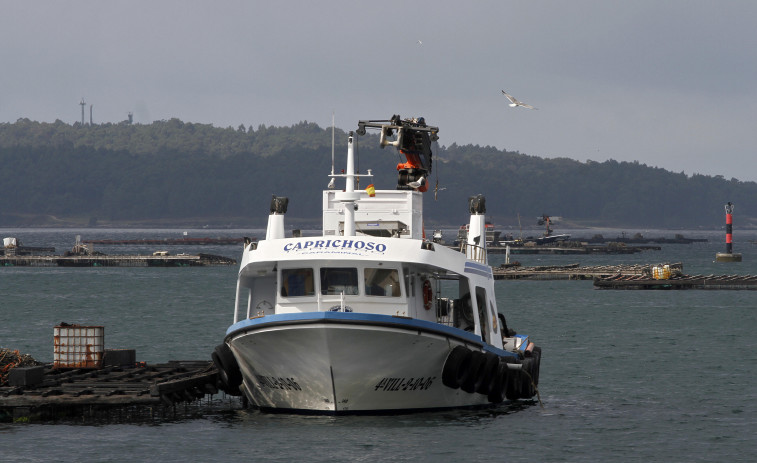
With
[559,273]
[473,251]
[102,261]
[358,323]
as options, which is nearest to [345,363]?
[358,323]

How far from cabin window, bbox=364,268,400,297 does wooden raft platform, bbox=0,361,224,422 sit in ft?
22.4

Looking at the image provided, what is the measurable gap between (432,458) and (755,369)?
26.7 m

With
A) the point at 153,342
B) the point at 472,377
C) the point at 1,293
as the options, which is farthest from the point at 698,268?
the point at 472,377

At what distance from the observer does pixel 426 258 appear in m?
33.8

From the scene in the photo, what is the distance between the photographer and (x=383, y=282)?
34031 mm

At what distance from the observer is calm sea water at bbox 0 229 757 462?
32781mm

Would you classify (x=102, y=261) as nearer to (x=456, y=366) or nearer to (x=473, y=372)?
(x=473, y=372)

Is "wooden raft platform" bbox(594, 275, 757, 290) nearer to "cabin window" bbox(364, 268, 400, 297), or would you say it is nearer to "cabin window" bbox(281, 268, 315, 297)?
"cabin window" bbox(364, 268, 400, 297)

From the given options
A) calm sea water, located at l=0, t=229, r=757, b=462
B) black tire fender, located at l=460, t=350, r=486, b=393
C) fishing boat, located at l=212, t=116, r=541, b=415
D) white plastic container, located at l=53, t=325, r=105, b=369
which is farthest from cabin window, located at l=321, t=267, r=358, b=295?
white plastic container, located at l=53, t=325, r=105, b=369

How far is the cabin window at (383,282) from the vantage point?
3394cm

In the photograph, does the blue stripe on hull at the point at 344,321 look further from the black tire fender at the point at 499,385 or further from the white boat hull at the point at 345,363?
the black tire fender at the point at 499,385

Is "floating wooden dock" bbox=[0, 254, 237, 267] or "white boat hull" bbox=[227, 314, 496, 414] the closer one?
"white boat hull" bbox=[227, 314, 496, 414]

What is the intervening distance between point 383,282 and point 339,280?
123cm

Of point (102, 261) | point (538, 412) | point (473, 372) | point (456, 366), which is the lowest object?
point (102, 261)
